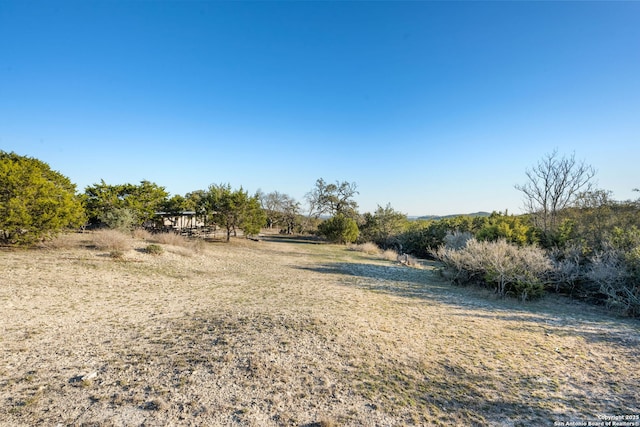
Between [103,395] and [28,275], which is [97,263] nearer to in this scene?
[28,275]

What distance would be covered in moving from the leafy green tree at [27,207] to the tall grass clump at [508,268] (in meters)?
15.4

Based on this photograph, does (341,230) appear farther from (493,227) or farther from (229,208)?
(493,227)

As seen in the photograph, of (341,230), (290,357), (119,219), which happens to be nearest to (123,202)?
(119,219)

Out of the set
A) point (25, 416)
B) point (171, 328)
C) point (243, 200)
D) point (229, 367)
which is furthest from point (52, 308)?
point (243, 200)

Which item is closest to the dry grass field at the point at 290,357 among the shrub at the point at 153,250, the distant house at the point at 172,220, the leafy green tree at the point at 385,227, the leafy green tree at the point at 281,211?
the shrub at the point at 153,250

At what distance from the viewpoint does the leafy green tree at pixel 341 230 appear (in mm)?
26406

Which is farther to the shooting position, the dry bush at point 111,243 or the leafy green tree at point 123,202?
the leafy green tree at point 123,202

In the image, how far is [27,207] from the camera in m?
9.69

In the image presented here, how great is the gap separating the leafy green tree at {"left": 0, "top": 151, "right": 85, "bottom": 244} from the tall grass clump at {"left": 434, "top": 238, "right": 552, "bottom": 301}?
15389mm

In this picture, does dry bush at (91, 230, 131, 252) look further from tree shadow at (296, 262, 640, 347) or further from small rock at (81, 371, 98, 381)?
small rock at (81, 371, 98, 381)

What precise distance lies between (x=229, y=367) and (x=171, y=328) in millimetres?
1981

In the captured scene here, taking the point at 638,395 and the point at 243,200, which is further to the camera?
the point at 243,200

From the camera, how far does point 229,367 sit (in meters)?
3.60

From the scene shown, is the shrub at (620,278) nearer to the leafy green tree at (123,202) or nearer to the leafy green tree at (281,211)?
the leafy green tree at (123,202)
